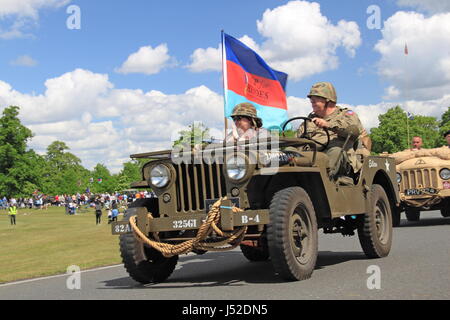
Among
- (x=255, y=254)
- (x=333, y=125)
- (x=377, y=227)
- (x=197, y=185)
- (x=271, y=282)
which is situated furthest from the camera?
(x=255, y=254)

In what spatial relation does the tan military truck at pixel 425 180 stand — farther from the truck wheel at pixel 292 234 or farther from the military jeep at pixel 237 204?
the truck wheel at pixel 292 234

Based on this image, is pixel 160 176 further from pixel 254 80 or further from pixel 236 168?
pixel 254 80

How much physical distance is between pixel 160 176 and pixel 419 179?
1077 centimetres

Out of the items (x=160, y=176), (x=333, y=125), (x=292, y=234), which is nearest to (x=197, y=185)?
(x=160, y=176)

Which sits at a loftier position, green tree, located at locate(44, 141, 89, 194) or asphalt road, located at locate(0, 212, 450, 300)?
green tree, located at locate(44, 141, 89, 194)

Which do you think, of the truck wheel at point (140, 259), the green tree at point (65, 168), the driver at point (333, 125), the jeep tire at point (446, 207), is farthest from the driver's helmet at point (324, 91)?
the green tree at point (65, 168)

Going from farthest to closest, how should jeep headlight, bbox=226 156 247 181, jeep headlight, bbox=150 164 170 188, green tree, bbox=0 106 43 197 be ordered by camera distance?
green tree, bbox=0 106 43 197
jeep headlight, bbox=150 164 170 188
jeep headlight, bbox=226 156 247 181

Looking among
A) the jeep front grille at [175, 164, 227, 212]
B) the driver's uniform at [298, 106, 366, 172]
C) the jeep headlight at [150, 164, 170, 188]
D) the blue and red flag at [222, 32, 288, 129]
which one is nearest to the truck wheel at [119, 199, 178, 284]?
the jeep headlight at [150, 164, 170, 188]

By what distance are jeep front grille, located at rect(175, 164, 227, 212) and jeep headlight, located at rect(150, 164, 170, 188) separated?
125 mm

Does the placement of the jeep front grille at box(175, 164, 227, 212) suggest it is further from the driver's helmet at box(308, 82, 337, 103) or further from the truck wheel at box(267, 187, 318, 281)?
the driver's helmet at box(308, 82, 337, 103)

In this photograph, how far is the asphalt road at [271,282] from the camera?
6.47 meters

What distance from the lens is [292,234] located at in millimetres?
7207

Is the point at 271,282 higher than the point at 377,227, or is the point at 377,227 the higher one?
the point at 377,227

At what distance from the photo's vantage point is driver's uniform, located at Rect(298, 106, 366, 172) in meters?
8.86
